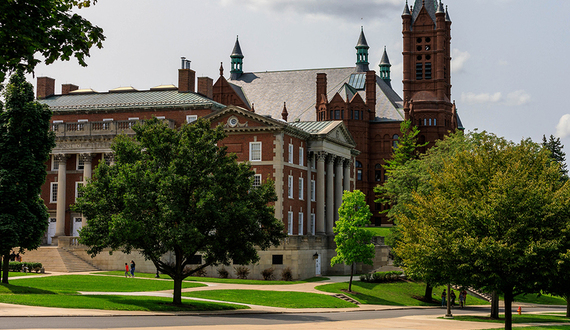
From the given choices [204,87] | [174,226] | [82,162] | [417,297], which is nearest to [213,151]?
[174,226]

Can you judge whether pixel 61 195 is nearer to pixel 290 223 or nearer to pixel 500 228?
pixel 290 223

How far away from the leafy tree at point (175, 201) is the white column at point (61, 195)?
115 ft

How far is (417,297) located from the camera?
203 ft

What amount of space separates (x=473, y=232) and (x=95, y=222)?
2067cm

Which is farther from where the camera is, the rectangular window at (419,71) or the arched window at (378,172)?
the rectangular window at (419,71)

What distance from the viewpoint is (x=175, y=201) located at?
39.1 metres

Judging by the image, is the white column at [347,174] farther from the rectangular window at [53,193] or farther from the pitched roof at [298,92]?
the pitched roof at [298,92]

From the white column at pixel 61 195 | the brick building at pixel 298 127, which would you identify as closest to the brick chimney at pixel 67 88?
the brick building at pixel 298 127

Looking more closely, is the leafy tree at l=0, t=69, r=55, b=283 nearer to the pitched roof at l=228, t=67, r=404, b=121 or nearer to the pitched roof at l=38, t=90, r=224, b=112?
the pitched roof at l=38, t=90, r=224, b=112

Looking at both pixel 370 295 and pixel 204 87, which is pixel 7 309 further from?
pixel 204 87

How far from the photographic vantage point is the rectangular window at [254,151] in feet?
223

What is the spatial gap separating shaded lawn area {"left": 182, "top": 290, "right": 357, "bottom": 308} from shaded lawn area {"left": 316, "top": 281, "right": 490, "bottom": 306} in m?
5.33

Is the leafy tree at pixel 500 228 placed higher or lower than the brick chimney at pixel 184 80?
lower

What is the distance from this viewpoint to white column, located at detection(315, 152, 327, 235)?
74.9 metres
